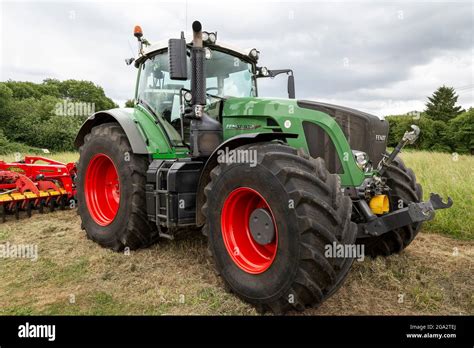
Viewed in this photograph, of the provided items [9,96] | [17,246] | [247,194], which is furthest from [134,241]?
[9,96]

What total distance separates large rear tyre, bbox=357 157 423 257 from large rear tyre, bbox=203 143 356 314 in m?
1.31

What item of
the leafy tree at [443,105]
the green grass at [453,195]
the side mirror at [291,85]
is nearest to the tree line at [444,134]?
the leafy tree at [443,105]

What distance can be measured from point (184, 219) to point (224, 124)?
1.13m

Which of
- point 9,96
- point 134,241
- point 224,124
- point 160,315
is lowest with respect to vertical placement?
point 160,315

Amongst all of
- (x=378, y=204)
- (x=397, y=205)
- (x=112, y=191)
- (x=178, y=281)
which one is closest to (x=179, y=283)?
(x=178, y=281)

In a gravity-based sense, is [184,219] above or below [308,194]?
below

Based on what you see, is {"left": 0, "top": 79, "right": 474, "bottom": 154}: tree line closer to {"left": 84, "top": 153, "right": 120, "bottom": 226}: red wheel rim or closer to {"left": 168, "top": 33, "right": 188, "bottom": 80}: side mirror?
{"left": 84, "top": 153, "right": 120, "bottom": 226}: red wheel rim

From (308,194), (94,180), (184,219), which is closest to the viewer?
(308,194)

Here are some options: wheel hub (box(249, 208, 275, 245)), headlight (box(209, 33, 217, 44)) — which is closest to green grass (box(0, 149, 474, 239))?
wheel hub (box(249, 208, 275, 245))

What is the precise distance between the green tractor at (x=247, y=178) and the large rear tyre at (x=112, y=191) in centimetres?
1

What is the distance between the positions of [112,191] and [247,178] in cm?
286

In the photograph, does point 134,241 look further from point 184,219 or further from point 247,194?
point 247,194

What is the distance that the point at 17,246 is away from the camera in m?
4.92

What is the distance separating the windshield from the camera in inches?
183
